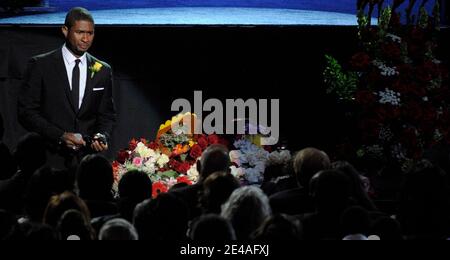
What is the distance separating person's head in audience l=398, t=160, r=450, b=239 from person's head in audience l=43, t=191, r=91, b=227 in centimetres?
156

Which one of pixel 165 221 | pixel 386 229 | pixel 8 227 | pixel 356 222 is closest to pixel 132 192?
pixel 165 221

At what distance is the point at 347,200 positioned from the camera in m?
5.29

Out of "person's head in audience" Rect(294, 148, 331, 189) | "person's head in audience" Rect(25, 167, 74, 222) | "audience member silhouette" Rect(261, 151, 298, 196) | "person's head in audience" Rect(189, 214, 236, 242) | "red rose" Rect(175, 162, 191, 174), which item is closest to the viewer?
"person's head in audience" Rect(189, 214, 236, 242)

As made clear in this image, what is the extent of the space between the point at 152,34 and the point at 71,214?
4147 mm

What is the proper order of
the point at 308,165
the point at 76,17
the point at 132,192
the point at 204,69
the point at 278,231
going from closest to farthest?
1. the point at 278,231
2. the point at 132,192
3. the point at 308,165
4. the point at 76,17
5. the point at 204,69

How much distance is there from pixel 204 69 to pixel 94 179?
3.30 metres

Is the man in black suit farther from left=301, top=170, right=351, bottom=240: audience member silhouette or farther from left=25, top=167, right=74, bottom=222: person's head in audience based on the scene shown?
left=301, top=170, right=351, bottom=240: audience member silhouette

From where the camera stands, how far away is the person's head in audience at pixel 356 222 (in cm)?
498

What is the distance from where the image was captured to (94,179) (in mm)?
5668

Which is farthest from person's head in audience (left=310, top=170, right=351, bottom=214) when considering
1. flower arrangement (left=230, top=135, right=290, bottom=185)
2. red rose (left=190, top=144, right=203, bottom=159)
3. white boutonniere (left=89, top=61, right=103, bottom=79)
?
white boutonniere (left=89, top=61, right=103, bottom=79)

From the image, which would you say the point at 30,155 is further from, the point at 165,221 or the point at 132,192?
the point at 165,221

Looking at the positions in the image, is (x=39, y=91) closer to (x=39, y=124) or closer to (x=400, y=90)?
(x=39, y=124)

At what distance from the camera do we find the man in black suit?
305 inches

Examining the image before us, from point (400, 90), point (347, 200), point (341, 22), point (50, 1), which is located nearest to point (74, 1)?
point (50, 1)
